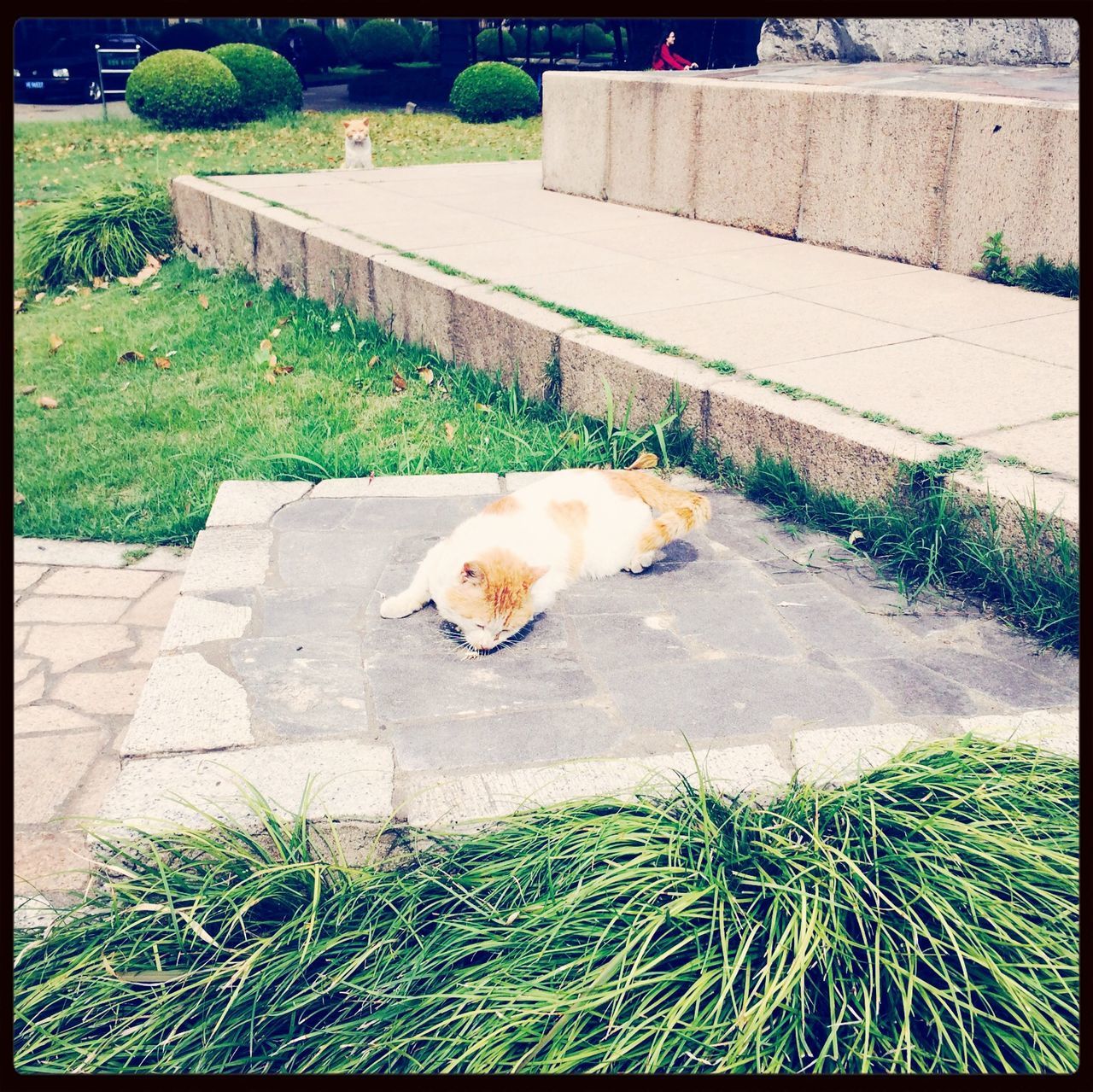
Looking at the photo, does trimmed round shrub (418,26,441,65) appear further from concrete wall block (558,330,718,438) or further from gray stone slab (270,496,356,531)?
gray stone slab (270,496,356,531)

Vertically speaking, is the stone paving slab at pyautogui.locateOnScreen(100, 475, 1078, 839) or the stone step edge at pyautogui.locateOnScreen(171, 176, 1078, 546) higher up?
the stone step edge at pyautogui.locateOnScreen(171, 176, 1078, 546)

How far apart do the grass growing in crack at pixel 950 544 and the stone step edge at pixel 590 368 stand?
0.04m

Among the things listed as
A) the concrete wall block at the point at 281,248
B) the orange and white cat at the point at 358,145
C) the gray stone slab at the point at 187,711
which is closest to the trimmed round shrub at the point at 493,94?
the orange and white cat at the point at 358,145

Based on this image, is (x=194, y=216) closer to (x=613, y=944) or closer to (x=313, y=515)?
(x=313, y=515)

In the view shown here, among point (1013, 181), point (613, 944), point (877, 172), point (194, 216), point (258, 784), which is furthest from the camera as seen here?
point (194, 216)

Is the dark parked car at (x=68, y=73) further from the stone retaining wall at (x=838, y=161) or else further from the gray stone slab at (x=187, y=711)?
the gray stone slab at (x=187, y=711)

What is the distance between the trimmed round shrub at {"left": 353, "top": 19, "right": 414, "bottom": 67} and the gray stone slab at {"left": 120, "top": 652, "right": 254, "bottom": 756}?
97.9 ft

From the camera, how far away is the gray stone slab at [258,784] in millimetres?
2113

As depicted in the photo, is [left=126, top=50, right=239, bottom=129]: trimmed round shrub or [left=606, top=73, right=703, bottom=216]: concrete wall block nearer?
[left=606, top=73, right=703, bottom=216]: concrete wall block

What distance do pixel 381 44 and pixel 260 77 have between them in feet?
44.6

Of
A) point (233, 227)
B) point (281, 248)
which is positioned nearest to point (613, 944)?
point (281, 248)

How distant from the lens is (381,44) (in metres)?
29.0

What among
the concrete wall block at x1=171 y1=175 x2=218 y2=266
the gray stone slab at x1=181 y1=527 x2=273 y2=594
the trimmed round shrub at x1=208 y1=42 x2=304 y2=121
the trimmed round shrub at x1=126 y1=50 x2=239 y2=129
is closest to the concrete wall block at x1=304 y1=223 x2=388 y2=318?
the concrete wall block at x1=171 y1=175 x2=218 y2=266

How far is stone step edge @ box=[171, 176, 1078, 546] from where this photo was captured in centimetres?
312
